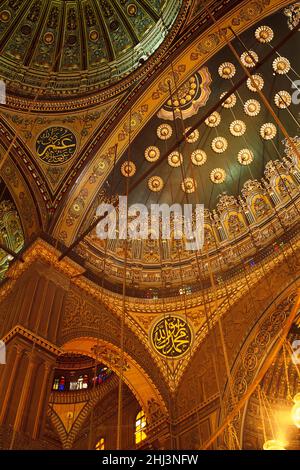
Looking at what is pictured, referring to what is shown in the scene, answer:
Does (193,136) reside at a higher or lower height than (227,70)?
lower

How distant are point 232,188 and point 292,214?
163 centimetres

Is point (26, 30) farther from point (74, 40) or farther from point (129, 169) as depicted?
point (129, 169)

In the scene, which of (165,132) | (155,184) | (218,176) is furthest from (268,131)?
(155,184)

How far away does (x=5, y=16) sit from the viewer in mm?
10172

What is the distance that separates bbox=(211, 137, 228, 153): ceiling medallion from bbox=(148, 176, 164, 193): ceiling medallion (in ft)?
4.22

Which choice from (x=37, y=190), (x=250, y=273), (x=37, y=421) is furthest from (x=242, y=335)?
(x=37, y=190)

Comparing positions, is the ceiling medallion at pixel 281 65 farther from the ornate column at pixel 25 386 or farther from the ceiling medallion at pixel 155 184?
the ornate column at pixel 25 386

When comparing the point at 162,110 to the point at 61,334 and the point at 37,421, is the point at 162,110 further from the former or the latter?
the point at 37,421

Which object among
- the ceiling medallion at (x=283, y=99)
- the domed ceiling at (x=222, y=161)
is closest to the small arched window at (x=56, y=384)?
the domed ceiling at (x=222, y=161)

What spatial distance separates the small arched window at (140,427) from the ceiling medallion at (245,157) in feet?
18.2

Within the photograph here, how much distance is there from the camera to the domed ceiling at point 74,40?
9883 millimetres

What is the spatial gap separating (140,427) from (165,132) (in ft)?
19.6

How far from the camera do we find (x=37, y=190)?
359 inches

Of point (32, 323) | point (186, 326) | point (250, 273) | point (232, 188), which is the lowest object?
point (32, 323)
